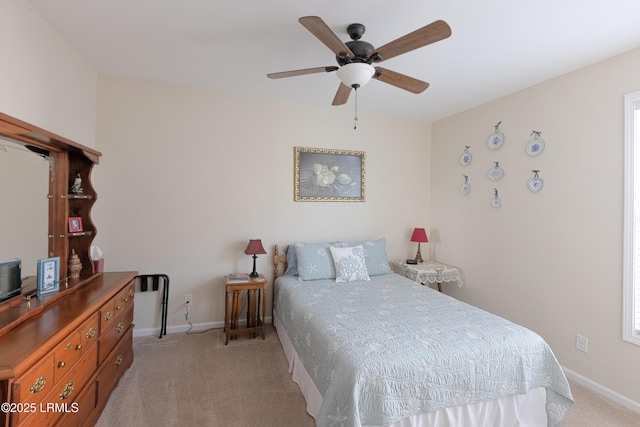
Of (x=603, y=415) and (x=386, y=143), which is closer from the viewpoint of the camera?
(x=603, y=415)

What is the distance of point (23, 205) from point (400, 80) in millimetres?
2557

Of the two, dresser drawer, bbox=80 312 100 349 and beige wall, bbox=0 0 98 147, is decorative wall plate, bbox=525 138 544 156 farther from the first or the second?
beige wall, bbox=0 0 98 147

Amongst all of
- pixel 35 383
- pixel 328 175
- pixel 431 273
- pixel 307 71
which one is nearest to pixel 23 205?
pixel 35 383

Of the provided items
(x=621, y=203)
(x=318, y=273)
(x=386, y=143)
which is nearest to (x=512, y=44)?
(x=621, y=203)

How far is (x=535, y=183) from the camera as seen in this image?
2.77 metres

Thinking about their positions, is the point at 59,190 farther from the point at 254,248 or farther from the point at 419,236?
the point at 419,236

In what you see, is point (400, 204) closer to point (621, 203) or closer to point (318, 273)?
point (318, 273)

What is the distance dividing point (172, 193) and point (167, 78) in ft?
3.84

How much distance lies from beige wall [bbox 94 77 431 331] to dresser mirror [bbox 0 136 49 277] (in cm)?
103

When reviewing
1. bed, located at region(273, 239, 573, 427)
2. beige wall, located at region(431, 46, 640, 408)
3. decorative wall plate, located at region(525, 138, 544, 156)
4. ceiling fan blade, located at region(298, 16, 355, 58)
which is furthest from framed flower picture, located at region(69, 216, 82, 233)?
decorative wall plate, located at region(525, 138, 544, 156)

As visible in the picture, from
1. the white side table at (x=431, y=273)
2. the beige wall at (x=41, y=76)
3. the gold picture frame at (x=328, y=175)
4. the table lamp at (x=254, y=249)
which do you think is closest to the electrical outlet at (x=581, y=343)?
the white side table at (x=431, y=273)

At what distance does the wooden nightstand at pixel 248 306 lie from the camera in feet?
9.43

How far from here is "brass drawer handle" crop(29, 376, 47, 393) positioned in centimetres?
116

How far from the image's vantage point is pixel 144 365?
8.07 feet
